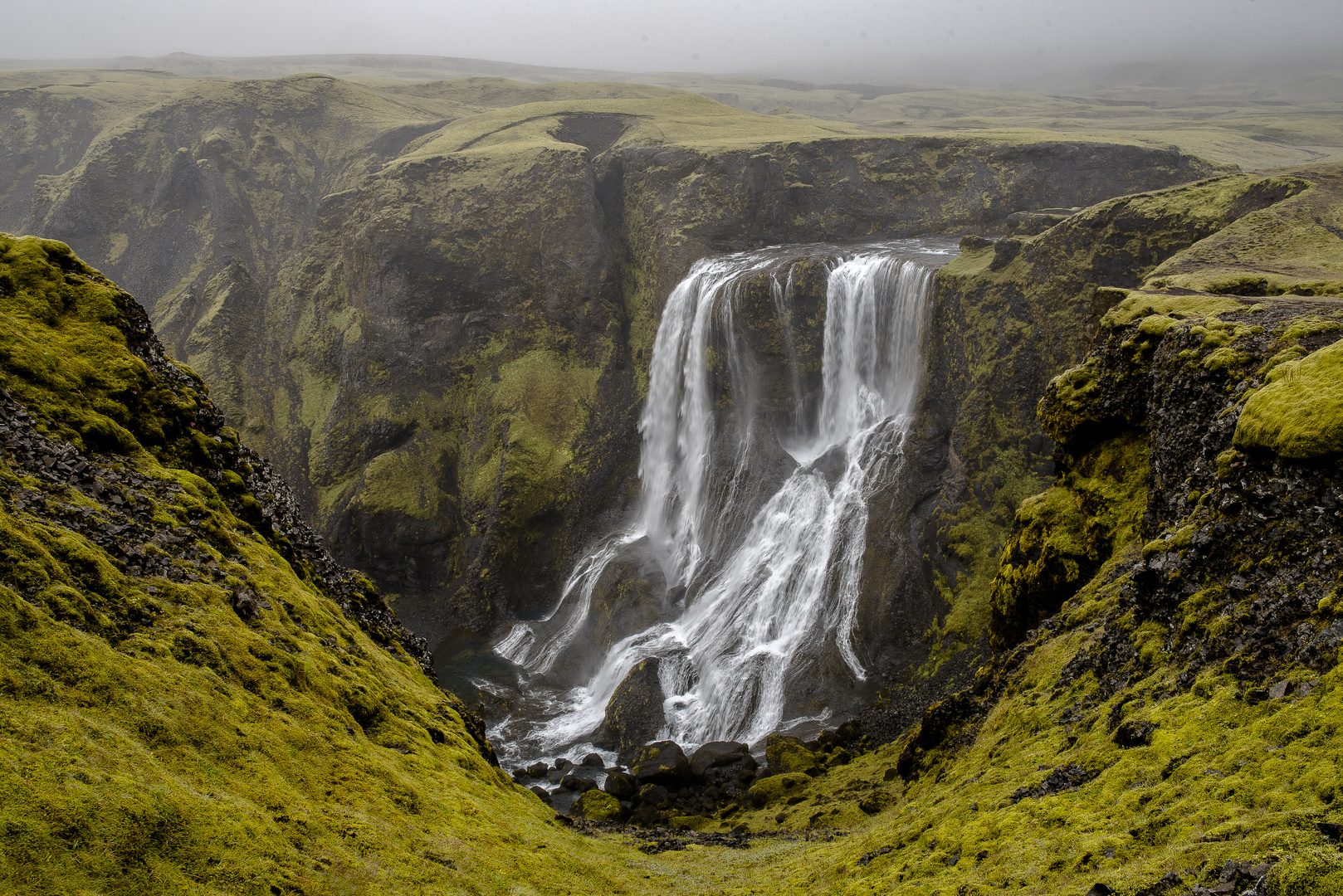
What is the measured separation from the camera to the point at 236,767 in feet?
26.8

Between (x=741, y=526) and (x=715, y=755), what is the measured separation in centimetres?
1461

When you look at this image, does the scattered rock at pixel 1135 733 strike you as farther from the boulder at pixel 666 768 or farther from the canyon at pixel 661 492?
the boulder at pixel 666 768

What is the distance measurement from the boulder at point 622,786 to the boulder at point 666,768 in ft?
0.87

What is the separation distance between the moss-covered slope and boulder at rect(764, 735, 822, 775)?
10962mm

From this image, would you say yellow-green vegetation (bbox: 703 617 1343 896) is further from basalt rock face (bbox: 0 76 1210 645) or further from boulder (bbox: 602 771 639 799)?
basalt rock face (bbox: 0 76 1210 645)

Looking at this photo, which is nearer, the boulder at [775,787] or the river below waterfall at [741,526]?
the boulder at [775,787]

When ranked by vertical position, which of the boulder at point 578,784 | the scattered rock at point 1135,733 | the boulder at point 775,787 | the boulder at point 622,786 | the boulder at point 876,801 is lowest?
the boulder at point 578,784

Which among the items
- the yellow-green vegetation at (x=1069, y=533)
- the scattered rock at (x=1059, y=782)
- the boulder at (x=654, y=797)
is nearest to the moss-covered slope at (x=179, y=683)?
the scattered rock at (x=1059, y=782)

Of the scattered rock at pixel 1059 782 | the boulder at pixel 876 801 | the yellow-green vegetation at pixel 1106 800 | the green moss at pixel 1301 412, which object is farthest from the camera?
the boulder at pixel 876 801

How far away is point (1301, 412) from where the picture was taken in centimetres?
992

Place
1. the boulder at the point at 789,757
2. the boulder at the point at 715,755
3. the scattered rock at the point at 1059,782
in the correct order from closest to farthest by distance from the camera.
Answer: the scattered rock at the point at 1059,782 < the boulder at the point at 789,757 < the boulder at the point at 715,755

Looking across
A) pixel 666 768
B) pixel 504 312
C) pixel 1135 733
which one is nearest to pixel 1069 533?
pixel 1135 733

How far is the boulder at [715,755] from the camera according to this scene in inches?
976

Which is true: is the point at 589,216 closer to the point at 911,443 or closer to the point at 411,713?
the point at 911,443
